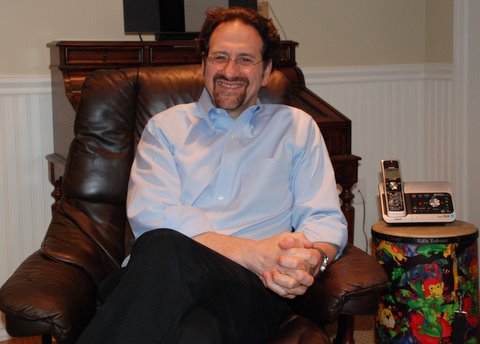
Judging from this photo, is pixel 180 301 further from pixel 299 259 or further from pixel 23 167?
pixel 23 167

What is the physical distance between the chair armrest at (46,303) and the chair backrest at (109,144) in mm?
220

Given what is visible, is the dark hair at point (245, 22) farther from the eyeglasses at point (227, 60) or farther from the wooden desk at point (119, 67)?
the wooden desk at point (119, 67)

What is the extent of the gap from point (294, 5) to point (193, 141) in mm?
1426

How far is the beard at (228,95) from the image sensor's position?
7.62 ft

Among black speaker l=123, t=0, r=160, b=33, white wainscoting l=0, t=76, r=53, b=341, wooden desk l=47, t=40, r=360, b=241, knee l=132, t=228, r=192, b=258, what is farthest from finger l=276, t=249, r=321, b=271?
white wainscoting l=0, t=76, r=53, b=341

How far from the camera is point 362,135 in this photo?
148 inches

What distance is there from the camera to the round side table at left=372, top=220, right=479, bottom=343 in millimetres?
2492

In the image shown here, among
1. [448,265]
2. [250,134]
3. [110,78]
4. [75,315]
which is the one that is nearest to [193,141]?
[250,134]

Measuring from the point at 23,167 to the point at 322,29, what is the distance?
1453 mm

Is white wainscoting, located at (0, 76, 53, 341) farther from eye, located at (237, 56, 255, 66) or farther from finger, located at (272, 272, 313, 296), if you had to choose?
finger, located at (272, 272, 313, 296)

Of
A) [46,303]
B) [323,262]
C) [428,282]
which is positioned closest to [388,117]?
[428,282]

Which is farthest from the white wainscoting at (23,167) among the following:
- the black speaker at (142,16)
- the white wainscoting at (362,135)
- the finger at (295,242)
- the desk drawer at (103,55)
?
the finger at (295,242)

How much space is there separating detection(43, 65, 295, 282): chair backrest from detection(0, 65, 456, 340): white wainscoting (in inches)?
29.4

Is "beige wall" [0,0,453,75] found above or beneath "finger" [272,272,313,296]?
above
